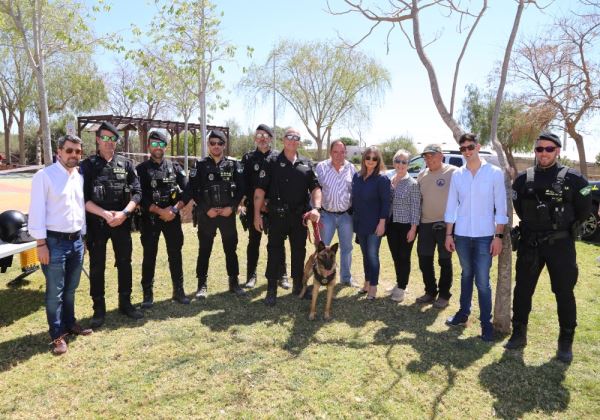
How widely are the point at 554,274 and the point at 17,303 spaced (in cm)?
596

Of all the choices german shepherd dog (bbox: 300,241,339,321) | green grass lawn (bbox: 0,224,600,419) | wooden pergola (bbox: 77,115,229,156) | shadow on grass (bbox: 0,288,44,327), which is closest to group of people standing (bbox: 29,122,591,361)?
green grass lawn (bbox: 0,224,600,419)

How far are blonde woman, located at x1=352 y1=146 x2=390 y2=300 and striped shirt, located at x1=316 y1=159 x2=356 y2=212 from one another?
0.30ft

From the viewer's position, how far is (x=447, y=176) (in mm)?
4809

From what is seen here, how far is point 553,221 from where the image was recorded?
3553 millimetres

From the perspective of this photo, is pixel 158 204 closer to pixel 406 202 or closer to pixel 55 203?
pixel 55 203

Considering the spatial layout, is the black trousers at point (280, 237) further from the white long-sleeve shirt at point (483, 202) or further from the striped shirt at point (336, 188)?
the white long-sleeve shirt at point (483, 202)

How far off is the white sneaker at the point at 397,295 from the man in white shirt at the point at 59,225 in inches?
142

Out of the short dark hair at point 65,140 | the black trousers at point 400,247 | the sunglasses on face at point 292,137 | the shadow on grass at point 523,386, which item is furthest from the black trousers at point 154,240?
the shadow on grass at point 523,386

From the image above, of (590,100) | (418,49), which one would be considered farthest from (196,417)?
(590,100)

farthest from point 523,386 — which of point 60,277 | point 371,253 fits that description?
point 60,277

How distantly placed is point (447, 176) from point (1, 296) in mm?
5815

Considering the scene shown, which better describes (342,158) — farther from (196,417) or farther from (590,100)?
(590,100)

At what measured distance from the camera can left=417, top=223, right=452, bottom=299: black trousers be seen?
4895 mm

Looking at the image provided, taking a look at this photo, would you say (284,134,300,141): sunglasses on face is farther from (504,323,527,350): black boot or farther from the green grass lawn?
(504,323,527,350): black boot
